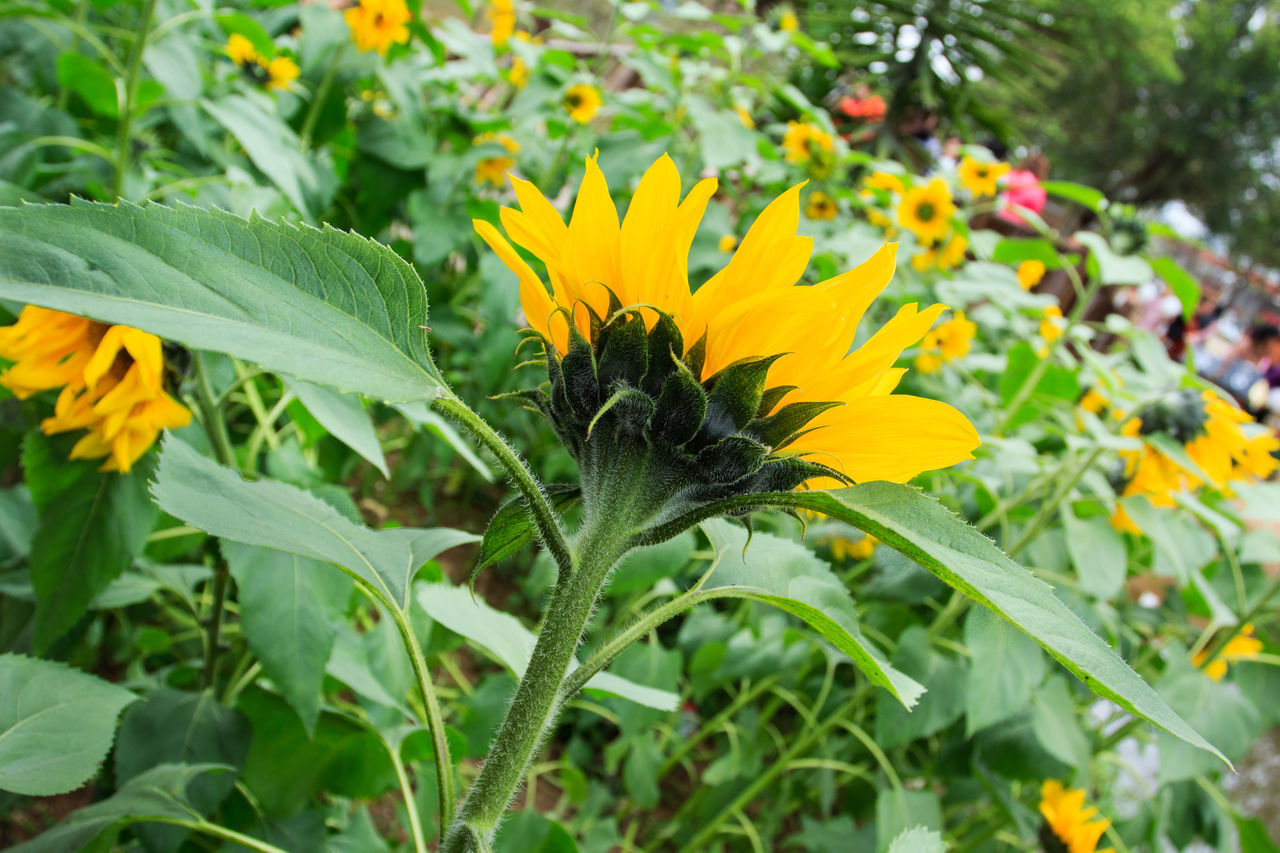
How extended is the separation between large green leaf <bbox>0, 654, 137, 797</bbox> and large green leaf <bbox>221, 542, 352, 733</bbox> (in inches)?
3.4

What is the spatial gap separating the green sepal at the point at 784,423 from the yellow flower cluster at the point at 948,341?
1.41 m

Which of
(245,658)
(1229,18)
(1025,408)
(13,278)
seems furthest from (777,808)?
(1229,18)

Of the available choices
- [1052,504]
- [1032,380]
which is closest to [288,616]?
[1052,504]

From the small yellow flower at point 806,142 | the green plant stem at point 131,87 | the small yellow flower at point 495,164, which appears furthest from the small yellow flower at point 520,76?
the green plant stem at point 131,87

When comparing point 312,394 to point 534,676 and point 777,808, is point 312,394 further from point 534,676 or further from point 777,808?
point 777,808

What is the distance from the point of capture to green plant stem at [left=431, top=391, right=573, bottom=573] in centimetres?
31

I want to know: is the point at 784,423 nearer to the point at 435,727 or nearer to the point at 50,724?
the point at 435,727

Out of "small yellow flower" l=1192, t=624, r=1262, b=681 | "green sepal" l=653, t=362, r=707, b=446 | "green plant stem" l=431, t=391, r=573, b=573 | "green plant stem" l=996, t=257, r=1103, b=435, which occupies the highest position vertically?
"green sepal" l=653, t=362, r=707, b=446

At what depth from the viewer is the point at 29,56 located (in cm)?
126

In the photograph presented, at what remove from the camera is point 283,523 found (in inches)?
14.3

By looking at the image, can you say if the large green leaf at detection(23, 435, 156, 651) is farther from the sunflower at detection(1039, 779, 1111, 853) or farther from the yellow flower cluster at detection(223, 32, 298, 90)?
the sunflower at detection(1039, 779, 1111, 853)

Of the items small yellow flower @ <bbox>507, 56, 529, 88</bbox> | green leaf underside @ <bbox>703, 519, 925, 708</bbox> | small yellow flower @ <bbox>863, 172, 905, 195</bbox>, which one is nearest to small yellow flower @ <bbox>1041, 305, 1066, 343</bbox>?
small yellow flower @ <bbox>863, 172, 905, 195</bbox>

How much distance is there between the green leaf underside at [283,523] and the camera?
334 millimetres

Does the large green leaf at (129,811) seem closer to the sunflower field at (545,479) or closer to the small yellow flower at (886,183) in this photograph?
the sunflower field at (545,479)
